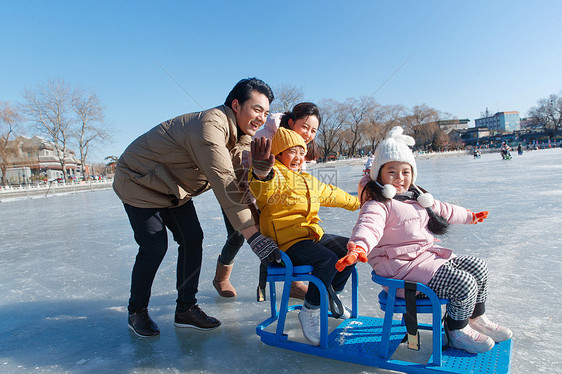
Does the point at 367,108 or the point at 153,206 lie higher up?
the point at 367,108

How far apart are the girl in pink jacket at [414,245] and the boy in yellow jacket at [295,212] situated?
266mm

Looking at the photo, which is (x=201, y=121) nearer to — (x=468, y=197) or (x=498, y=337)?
(x=498, y=337)

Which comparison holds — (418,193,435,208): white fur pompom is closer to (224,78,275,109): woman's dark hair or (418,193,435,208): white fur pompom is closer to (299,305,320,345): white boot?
(299,305,320,345): white boot

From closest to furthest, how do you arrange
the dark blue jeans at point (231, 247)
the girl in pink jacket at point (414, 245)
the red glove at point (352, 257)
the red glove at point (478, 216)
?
the red glove at point (352, 257)
the girl in pink jacket at point (414, 245)
the red glove at point (478, 216)
the dark blue jeans at point (231, 247)

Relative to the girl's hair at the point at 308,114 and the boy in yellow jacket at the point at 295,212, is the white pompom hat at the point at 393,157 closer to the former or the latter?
the boy in yellow jacket at the point at 295,212

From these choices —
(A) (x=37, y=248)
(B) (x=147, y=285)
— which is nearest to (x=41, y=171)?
(A) (x=37, y=248)

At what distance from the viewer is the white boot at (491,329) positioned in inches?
64.1

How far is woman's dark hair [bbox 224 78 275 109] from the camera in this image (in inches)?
78.1

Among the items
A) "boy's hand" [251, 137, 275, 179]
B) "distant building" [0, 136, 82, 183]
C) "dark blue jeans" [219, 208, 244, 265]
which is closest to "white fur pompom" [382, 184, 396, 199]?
"boy's hand" [251, 137, 275, 179]

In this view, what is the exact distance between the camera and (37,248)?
464 centimetres

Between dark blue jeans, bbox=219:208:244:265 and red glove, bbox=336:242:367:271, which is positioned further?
dark blue jeans, bbox=219:208:244:265

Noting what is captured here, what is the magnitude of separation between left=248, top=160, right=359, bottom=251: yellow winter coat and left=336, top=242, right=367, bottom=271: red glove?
17.2 inches

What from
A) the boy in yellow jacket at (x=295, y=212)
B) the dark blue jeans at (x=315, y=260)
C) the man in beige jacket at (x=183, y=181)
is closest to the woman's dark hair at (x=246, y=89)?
the man in beige jacket at (x=183, y=181)

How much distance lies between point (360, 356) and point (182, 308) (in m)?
1.09
